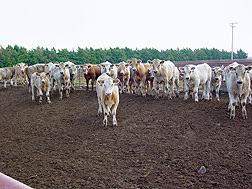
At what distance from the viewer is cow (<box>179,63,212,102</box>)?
1231cm

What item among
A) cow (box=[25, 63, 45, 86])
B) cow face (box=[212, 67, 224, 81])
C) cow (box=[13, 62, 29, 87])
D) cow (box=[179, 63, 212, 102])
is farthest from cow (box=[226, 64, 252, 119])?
cow (box=[13, 62, 29, 87])

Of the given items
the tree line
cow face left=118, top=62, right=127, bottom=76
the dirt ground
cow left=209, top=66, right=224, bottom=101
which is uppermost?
the tree line

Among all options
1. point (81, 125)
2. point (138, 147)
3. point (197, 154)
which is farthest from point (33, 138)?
point (197, 154)

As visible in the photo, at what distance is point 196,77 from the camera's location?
12492 mm

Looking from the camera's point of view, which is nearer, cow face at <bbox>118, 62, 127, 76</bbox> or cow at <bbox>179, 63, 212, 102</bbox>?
cow at <bbox>179, 63, 212, 102</bbox>

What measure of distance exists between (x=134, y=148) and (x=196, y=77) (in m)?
6.80

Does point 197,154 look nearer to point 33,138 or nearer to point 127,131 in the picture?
point 127,131

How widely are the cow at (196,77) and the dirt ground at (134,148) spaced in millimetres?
1015

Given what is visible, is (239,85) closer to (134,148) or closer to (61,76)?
(134,148)

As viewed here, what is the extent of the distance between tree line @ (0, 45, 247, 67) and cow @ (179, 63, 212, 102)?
28.8 m

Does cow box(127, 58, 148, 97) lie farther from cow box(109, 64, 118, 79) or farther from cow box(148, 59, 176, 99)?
cow box(148, 59, 176, 99)

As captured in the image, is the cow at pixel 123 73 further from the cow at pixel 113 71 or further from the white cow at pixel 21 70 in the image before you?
the white cow at pixel 21 70

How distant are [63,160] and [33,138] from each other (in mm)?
2689

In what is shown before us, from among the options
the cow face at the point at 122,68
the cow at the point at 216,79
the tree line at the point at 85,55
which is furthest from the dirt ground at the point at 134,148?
the tree line at the point at 85,55
